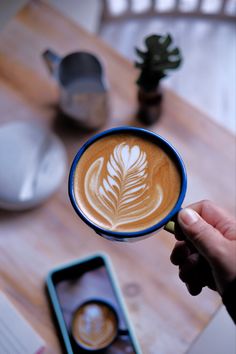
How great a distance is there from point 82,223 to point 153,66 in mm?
372

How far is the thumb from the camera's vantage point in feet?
2.29

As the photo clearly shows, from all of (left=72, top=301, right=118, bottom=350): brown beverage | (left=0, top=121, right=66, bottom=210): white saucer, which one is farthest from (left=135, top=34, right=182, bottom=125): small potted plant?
(left=72, top=301, right=118, bottom=350): brown beverage

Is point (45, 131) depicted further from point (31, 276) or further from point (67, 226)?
point (31, 276)

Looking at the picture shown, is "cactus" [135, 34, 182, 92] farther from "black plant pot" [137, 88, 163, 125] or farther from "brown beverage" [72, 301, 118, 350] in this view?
"brown beverage" [72, 301, 118, 350]

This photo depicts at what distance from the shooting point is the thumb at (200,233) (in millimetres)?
698

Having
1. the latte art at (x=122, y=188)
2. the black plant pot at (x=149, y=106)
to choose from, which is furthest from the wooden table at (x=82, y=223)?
the latte art at (x=122, y=188)

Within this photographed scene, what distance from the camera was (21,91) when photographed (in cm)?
117

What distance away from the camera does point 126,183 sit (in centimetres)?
77

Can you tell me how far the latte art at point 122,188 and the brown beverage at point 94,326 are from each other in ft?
0.90

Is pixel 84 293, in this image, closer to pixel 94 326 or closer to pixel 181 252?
pixel 94 326

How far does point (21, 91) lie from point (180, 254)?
587mm

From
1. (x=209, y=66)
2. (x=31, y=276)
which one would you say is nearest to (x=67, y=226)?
(x=31, y=276)

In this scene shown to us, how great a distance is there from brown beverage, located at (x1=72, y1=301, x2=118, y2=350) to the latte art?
0.27 meters

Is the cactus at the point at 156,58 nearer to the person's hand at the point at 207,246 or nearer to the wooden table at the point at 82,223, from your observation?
the wooden table at the point at 82,223
